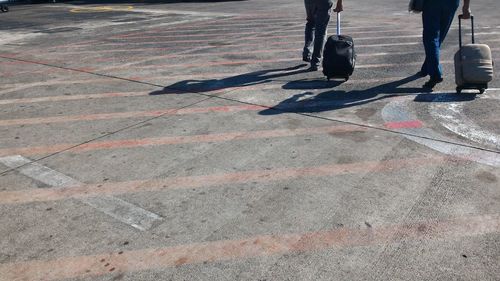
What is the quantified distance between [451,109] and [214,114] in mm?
Result: 2905

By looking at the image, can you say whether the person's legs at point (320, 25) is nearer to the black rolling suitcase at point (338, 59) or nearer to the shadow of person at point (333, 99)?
the black rolling suitcase at point (338, 59)

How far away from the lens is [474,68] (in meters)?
6.12

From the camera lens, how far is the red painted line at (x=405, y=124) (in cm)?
532

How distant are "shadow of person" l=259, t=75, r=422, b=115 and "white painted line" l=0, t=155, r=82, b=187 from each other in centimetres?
252

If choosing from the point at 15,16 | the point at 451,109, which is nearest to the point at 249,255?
the point at 451,109

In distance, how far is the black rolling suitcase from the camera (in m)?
7.07

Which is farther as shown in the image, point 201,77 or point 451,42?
point 451,42

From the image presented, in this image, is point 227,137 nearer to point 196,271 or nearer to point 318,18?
point 196,271

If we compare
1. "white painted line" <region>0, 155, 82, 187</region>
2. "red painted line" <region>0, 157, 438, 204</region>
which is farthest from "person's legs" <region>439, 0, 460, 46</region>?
"white painted line" <region>0, 155, 82, 187</region>

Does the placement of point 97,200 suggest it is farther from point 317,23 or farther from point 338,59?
point 317,23

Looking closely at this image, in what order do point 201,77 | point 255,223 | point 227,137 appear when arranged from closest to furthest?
1. point 255,223
2. point 227,137
3. point 201,77

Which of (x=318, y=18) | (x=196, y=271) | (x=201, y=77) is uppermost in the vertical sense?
(x=318, y=18)

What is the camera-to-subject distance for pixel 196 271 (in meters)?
3.07

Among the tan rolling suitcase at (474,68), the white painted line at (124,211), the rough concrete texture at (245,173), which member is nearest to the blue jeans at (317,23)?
the rough concrete texture at (245,173)
